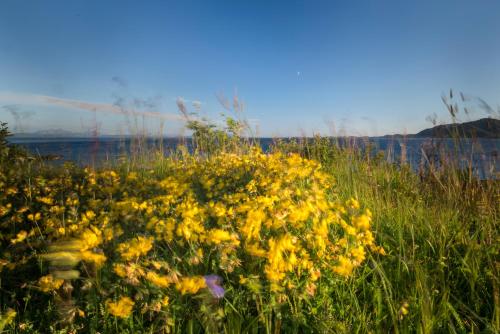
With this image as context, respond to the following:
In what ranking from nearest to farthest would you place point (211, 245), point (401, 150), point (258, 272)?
point (258, 272), point (211, 245), point (401, 150)

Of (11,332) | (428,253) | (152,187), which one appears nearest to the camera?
(11,332)

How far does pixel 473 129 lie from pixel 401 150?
85.1 inches

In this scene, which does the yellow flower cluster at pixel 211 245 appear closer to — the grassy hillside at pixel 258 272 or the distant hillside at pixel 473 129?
the grassy hillside at pixel 258 272

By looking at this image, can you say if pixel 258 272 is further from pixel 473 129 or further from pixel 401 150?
pixel 401 150

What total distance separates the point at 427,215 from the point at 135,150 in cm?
484

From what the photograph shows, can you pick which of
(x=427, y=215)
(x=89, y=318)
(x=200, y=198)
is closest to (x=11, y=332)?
(x=89, y=318)

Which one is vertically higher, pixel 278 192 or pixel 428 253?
pixel 278 192

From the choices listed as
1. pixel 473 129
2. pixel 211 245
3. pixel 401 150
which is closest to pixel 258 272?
pixel 211 245

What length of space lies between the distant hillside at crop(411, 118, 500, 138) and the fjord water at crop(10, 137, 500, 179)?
60mm

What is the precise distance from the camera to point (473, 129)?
2.73 meters

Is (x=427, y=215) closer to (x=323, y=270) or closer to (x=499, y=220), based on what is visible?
(x=499, y=220)

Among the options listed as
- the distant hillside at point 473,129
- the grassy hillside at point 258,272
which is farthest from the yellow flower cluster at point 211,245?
the distant hillside at point 473,129

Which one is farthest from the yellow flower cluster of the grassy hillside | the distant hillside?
the distant hillside

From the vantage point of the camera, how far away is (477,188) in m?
2.97
